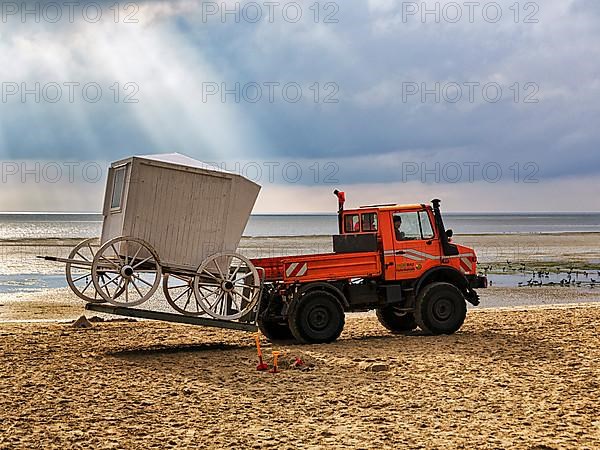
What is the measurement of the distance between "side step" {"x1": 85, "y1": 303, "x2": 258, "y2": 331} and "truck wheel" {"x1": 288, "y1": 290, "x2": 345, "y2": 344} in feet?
3.11

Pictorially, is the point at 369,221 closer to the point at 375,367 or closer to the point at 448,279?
the point at 448,279

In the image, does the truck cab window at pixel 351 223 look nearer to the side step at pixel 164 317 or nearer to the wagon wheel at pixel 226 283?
the wagon wheel at pixel 226 283

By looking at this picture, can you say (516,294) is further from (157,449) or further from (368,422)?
(157,449)

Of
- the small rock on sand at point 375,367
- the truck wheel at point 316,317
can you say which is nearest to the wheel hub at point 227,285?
the truck wheel at point 316,317

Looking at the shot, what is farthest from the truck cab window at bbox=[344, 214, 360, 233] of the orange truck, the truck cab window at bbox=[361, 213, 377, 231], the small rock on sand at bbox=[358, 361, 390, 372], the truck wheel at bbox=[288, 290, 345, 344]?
the small rock on sand at bbox=[358, 361, 390, 372]

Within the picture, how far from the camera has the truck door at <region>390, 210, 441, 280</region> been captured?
52.5 ft

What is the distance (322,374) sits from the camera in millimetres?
12500

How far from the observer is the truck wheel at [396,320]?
1731cm

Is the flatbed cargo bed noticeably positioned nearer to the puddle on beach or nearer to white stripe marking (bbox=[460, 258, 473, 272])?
white stripe marking (bbox=[460, 258, 473, 272])

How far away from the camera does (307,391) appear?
1137cm

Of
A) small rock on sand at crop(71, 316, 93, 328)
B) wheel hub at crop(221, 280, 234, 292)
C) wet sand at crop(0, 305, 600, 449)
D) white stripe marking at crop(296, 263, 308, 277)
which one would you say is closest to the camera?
wet sand at crop(0, 305, 600, 449)

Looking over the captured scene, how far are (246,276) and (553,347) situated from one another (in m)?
5.55

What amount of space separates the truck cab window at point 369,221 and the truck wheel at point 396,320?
200 cm

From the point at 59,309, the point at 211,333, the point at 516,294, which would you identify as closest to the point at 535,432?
the point at 211,333
